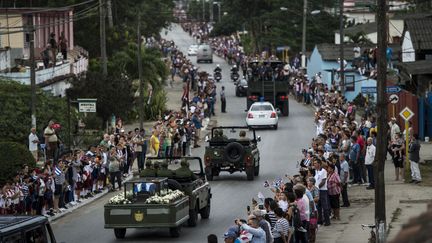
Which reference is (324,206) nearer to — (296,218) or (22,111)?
(296,218)

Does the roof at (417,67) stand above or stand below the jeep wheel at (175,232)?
above

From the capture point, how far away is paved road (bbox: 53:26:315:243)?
23609 millimetres

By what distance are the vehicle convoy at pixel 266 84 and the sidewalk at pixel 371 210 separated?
2771 centimetres

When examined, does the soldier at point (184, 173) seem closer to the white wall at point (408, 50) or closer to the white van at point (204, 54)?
the white wall at point (408, 50)

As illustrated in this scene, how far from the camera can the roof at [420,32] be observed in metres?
52.6

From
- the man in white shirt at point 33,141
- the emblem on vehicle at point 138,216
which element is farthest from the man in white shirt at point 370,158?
the man in white shirt at point 33,141

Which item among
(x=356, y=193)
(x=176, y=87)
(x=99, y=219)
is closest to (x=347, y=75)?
(x=176, y=87)

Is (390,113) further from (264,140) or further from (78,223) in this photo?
(78,223)

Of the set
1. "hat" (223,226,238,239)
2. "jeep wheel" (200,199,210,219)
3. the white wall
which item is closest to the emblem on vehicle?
"jeep wheel" (200,199,210,219)

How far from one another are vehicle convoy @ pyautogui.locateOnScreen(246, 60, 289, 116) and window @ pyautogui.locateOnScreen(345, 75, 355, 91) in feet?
12.3

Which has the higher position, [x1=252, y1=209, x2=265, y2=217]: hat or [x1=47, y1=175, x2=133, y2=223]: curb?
[x1=252, y1=209, x2=265, y2=217]: hat

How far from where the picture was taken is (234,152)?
33.5m

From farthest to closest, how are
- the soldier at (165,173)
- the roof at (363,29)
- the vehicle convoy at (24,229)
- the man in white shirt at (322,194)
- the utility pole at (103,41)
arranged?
the roof at (363,29) → the utility pole at (103,41) → the soldier at (165,173) → the man in white shirt at (322,194) → the vehicle convoy at (24,229)

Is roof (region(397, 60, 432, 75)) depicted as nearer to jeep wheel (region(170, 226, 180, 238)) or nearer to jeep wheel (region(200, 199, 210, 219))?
jeep wheel (region(200, 199, 210, 219))
